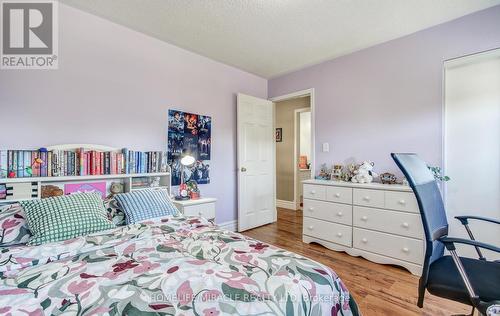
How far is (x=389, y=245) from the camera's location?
7.67 feet

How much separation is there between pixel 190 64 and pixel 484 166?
11.3 feet

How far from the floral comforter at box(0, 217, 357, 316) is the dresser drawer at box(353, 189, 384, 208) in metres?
1.55

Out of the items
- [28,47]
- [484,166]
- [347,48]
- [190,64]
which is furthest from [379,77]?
[28,47]

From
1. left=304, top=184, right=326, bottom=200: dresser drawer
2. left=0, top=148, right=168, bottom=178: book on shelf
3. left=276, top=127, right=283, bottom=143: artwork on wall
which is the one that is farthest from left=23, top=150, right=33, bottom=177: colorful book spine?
left=276, top=127, right=283, bottom=143: artwork on wall

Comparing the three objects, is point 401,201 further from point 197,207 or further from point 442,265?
point 197,207

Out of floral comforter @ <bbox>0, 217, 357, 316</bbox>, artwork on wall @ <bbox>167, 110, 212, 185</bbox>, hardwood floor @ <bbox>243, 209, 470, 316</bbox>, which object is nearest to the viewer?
floral comforter @ <bbox>0, 217, 357, 316</bbox>

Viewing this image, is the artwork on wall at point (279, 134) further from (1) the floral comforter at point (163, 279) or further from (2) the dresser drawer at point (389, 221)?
(1) the floral comforter at point (163, 279)

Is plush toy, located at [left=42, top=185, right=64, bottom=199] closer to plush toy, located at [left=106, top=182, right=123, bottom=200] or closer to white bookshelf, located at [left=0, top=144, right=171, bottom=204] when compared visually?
white bookshelf, located at [left=0, top=144, right=171, bottom=204]

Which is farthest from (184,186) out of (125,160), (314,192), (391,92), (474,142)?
(474,142)

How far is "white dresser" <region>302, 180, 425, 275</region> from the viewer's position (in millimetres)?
2219

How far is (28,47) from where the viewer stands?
6.50 feet

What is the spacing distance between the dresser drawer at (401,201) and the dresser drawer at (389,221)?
0.05 m

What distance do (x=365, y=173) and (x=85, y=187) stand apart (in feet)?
9.77

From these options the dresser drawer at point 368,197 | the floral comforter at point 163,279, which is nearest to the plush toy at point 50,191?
the floral comforter at point 163,279
